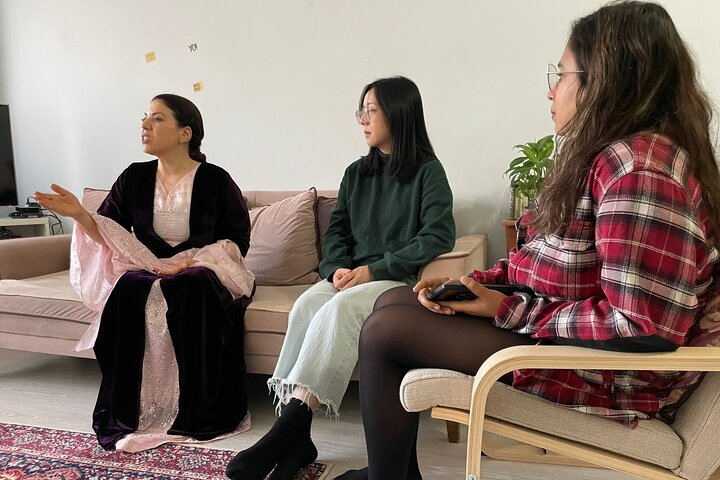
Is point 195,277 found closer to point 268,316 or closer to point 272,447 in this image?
point 268,316

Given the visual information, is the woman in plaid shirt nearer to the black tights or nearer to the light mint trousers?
the black tights

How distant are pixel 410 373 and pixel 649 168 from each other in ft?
1.77

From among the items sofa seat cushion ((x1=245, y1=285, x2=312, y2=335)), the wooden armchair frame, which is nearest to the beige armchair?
the wooden armchair frame

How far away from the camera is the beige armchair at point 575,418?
0.87 metres

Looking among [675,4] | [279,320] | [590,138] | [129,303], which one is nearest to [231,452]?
[279,320]

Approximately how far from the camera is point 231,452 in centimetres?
163

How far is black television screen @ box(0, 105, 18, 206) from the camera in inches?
119

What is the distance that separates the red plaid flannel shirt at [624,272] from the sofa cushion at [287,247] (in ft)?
4.50

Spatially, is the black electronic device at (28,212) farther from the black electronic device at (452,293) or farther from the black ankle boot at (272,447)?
the black electronic device at (452,293)

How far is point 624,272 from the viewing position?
87 centimetres

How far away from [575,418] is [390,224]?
3.52ft

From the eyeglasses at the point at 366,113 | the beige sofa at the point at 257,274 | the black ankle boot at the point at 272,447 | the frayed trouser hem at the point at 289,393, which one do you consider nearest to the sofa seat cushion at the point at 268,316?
the beige sofa at the point at 257,274

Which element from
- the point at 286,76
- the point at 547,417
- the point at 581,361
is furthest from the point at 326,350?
the point at 286,76

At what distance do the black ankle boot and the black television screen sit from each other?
245 cm
